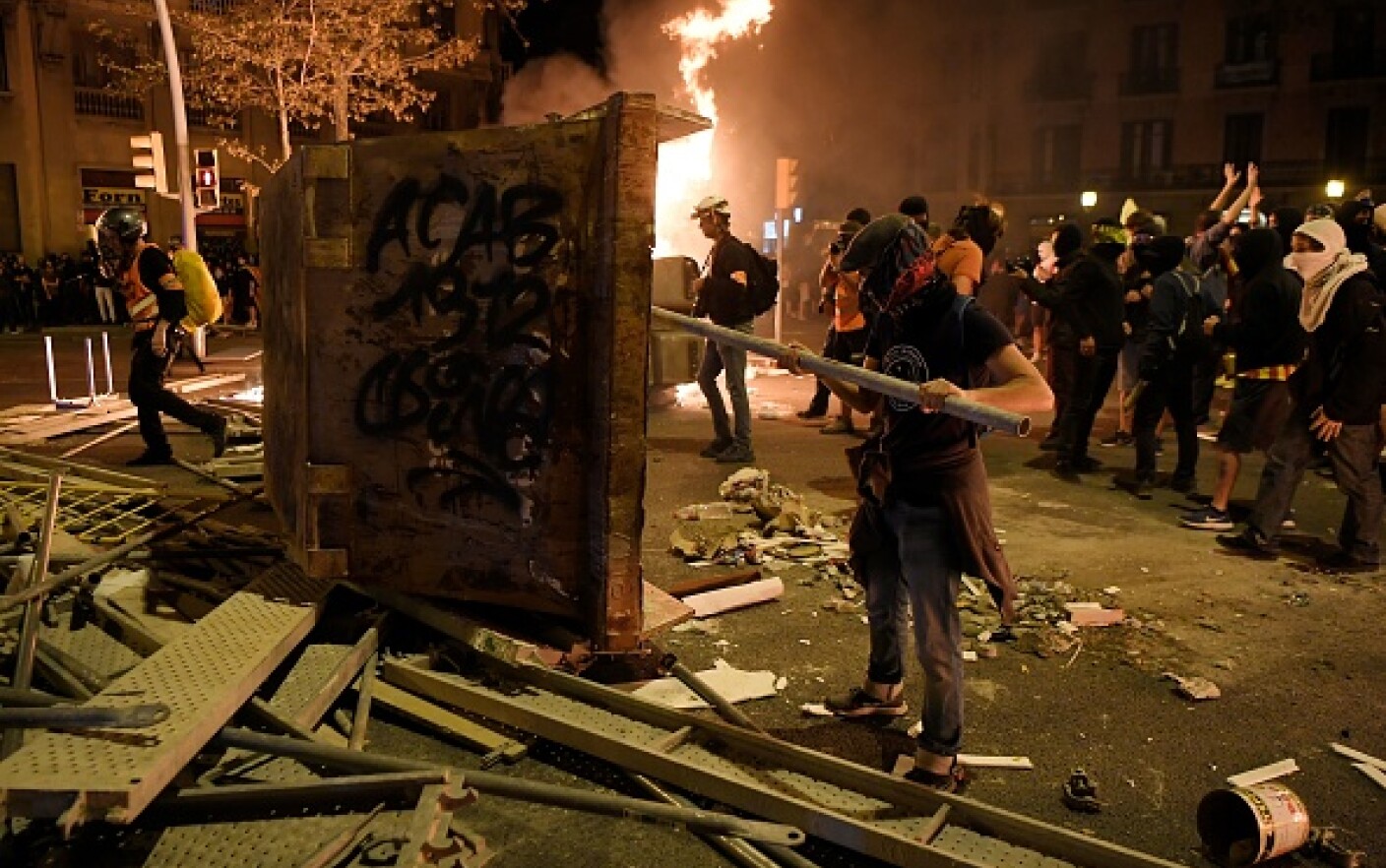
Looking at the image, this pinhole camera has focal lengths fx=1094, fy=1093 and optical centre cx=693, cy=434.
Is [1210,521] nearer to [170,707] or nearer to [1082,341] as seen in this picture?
[1082,341]

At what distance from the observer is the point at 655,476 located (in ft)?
28.7

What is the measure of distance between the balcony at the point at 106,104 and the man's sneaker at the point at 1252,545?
1300 inches

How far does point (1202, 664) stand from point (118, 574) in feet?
16.7

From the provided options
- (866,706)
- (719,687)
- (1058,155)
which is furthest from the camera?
(1058,155)

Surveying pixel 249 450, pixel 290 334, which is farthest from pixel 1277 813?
pixel 249 450

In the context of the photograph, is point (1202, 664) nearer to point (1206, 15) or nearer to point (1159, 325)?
point (1159, 325)

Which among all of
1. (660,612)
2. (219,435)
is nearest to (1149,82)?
(219,435)

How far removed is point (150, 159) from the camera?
18797 mm

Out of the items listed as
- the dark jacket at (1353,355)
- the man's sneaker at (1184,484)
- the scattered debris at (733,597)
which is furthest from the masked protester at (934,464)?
the man's sneaker at (1184,484)

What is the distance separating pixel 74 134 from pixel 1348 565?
34.2 meters

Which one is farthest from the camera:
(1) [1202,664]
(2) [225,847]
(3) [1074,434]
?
(3) [1074,434]

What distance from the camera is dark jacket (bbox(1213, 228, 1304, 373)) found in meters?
6.88

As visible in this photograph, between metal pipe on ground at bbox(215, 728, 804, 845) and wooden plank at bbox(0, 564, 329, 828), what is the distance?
0.28m

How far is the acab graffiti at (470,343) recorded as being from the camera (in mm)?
4133
